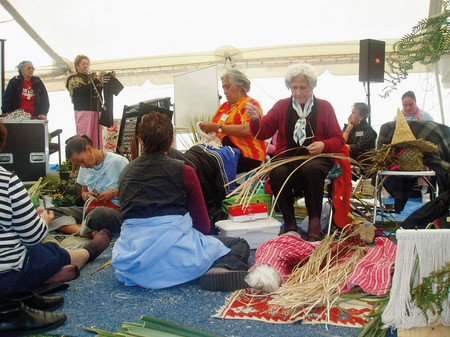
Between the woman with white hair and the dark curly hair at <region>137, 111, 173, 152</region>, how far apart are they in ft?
3.29

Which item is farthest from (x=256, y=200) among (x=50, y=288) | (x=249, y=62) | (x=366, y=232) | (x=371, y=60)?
(x=249, y=62)

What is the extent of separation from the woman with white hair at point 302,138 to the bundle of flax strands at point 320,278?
0.55 m

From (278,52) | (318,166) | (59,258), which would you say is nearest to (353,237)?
(318,166)

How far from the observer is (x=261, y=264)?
194 cm

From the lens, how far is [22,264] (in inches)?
72.6

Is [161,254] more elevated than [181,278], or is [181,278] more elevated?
[161,254]

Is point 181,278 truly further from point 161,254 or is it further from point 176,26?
point 176,26

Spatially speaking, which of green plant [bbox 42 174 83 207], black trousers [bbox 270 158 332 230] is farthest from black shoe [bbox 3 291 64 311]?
green plant [bbox 42 174 83 207]

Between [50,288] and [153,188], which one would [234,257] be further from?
[50,288]

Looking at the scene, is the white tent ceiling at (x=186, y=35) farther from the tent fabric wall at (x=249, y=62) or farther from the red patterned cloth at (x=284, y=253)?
the red patterned cloth at (x=284, y=253)

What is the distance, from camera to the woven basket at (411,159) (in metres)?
2.94

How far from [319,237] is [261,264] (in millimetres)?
892

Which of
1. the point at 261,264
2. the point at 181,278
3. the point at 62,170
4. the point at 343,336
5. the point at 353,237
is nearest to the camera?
the point at 343,336

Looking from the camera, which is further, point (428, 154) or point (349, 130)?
point (349, 130)
